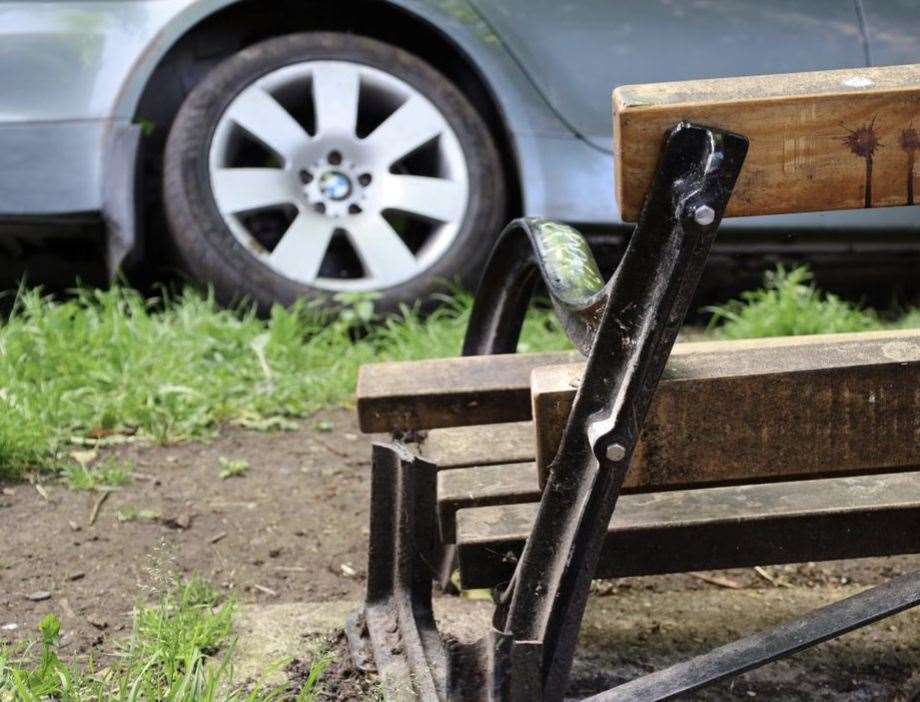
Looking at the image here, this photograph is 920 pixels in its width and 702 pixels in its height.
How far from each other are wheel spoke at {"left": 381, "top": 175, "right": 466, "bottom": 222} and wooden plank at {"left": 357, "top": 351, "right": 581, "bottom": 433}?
2006 mm

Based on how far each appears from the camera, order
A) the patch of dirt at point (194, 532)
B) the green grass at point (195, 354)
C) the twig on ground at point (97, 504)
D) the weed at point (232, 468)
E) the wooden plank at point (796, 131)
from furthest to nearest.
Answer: the green grass at point (195, 354), the weed at point (232, 468), the twig on ground at point (97, 504), the patch of dirt at point (194, 532), the wooden plank at point (796, 131)

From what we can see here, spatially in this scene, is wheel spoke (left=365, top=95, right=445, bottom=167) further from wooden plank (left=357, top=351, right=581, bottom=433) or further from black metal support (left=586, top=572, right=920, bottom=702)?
black metal support (left=586, top=572, right=920, bottom=702)

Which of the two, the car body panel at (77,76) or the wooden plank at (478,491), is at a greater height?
the car body panel at (77,76)

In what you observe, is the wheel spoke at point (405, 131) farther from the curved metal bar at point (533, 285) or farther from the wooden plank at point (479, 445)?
the wooden plank at point (479, 445)

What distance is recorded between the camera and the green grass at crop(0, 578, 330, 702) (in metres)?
2.00

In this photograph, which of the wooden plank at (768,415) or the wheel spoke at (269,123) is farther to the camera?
the wheel spoke at (269,123)

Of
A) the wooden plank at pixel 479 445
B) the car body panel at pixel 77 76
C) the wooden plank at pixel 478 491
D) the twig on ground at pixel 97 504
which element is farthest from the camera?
the car body panel at pixel 77 76

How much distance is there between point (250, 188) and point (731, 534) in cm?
275

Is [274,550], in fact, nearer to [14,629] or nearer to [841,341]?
[14,629]

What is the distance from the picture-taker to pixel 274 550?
3.04m

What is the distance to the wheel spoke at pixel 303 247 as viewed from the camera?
14.3 feet

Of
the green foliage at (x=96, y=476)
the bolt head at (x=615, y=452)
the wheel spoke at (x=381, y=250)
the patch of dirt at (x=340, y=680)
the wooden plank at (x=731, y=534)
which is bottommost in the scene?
the patch of dirt at (x=340, y=680)

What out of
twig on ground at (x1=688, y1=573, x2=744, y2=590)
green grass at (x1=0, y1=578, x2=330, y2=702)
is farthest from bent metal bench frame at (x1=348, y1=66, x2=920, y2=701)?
twig on ground at (x1=688, y1=573, x2=744, y2=590)

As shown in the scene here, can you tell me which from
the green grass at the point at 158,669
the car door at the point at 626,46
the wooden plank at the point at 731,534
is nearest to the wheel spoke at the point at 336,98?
the car door at the point at 626,46
